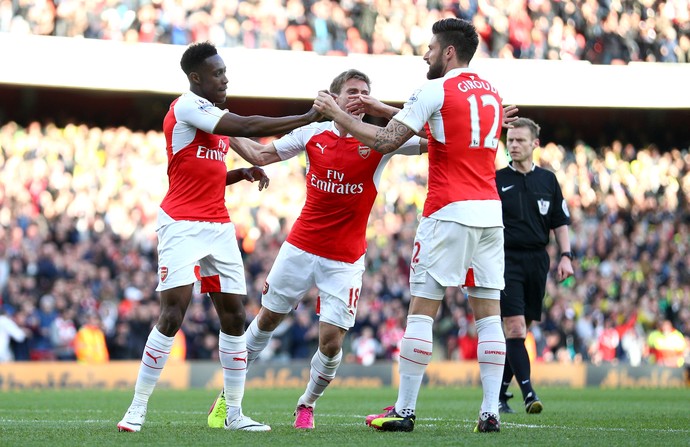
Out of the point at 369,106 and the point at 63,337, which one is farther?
the point at 63,337

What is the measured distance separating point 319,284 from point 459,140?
4.83ft

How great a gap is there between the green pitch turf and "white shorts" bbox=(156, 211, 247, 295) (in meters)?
0.89

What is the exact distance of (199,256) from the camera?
673 centimetres

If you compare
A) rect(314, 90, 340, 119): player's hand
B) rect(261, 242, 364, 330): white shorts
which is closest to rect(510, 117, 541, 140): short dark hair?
rect(261, 242, 364, 330): white shorts

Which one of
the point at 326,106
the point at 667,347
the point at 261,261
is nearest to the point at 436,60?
the point at 326,106

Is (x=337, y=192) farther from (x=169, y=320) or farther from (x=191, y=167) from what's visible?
(x=169, y=320)

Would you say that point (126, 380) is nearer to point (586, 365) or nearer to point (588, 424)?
point (586, 365)

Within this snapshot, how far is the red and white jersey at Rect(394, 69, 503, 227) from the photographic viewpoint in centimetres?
655

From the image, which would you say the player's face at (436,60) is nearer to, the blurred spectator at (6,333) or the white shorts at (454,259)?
the white shorts at (454,259)

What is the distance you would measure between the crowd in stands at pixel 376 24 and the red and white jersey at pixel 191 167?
1578cm

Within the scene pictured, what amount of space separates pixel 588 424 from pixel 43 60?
16519 millimetres

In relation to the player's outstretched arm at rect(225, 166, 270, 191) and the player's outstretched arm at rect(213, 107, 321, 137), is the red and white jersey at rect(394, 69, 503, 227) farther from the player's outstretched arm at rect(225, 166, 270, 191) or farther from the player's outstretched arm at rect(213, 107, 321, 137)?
the player's outstretched arm at rect(225, 166, 270, 191)

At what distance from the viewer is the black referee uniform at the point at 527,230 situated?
9078 millimetres

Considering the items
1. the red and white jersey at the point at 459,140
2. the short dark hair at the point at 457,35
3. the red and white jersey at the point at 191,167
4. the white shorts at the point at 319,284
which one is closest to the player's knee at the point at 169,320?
the red and white jersey at the point at 191,167
